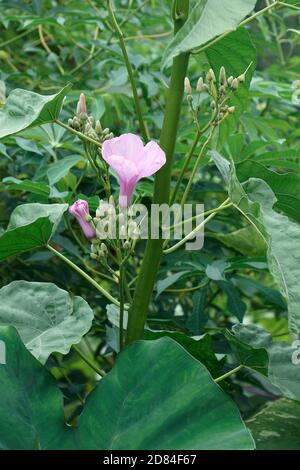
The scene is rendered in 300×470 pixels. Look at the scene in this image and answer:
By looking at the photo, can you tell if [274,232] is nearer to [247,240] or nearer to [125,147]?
[125,147]

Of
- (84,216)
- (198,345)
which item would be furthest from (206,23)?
(198,345)

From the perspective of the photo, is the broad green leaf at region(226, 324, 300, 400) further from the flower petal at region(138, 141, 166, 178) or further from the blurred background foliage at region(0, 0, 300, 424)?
the flower petal at region(138, 141, 166, 178)

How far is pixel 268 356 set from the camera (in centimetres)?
71

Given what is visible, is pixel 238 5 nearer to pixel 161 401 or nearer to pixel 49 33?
pixel 161 401

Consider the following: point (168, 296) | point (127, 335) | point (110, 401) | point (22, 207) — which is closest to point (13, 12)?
point (168, 296)

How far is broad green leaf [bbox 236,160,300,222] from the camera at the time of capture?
0.79 meters

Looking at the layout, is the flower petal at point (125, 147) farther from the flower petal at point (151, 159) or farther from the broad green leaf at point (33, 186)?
the broad green leaf at point (33, 186)

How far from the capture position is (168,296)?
1.34 meters

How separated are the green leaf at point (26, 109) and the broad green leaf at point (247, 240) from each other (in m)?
0.46

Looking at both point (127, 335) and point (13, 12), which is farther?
point (13, 12)

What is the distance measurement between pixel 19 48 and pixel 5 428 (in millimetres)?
1244

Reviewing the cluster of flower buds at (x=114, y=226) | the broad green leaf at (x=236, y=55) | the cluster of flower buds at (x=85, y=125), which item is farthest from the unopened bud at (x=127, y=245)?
the broad green leaf at (x=236, y=55)

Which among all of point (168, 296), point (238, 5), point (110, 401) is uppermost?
point (238, 5)

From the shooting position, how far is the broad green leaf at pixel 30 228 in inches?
28.4
